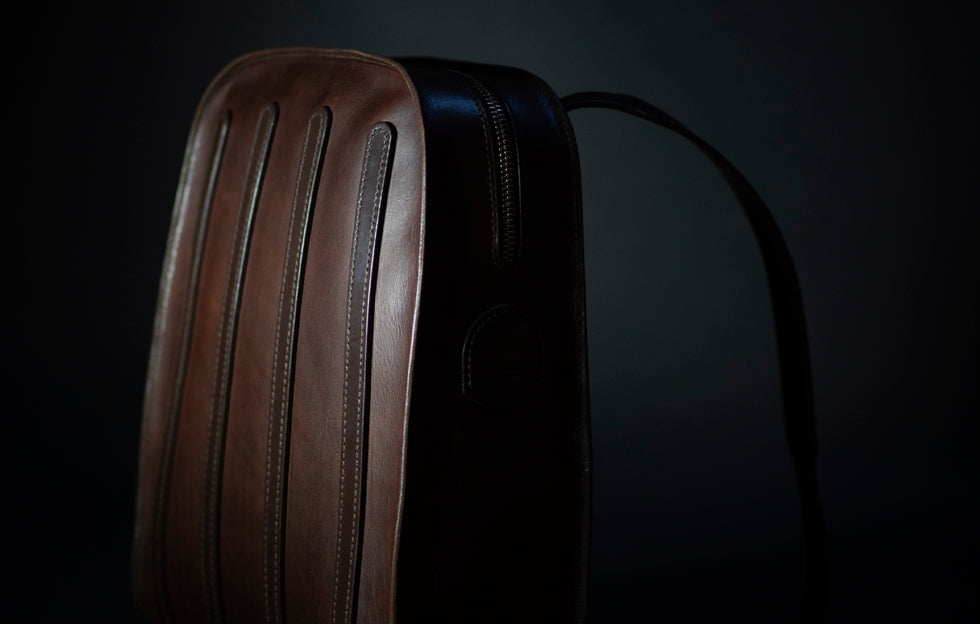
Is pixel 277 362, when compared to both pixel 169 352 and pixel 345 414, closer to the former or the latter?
pixel 345 414

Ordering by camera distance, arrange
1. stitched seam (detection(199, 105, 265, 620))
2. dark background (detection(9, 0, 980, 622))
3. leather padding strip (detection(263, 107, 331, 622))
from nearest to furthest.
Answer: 1. leather padding strip (detection(263, 107, 331, 622))
2. stitched seam (detection(199, 105, 265, 620))
3. dark background (detection(9, 0, 980, 622))

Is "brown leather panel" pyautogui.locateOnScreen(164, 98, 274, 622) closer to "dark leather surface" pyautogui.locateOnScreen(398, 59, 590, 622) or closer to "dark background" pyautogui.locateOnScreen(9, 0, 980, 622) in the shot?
"dark leather surface" pyautogui.locateOnScreen(398, 59, 590, 622)

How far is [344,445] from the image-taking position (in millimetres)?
827

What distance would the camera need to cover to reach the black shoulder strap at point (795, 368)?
1.04 meters

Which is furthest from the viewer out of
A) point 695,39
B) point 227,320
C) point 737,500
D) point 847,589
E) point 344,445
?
point 695,39

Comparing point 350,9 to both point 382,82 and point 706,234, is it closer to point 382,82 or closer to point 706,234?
point 706,234

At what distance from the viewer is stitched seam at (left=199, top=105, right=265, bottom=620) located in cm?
99

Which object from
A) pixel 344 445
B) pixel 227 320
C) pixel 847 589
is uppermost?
pixel 227 320

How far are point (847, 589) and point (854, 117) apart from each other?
2.67 feet

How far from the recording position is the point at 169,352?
3.60 feet

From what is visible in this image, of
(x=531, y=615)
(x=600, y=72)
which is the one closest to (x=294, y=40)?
(x=600, y=72)

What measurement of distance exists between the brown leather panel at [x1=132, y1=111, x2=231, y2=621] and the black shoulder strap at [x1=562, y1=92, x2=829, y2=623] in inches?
19.0

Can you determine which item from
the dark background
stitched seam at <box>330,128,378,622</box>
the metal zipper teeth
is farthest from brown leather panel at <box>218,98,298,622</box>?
the dark background

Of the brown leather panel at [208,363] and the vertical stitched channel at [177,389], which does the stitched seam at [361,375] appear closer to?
the brown leather panel at [208,363]
